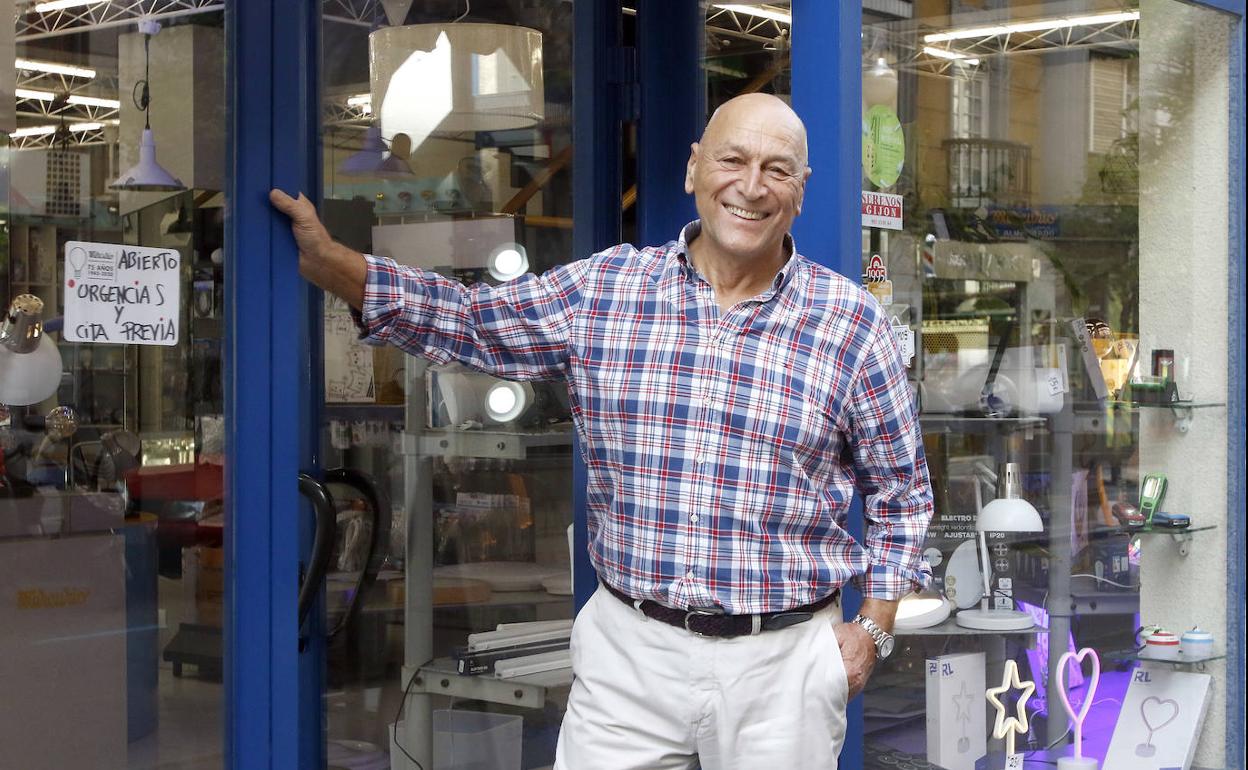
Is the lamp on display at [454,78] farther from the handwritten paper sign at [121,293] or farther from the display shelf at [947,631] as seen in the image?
the display shelf at [947,631]

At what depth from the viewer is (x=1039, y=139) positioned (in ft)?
16.0

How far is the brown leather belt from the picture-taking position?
8.38 feet

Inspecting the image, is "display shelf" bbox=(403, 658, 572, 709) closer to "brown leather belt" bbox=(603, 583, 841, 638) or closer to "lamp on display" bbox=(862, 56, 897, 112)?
"brown leather belt" bbox=(603, 583, 841, 638)

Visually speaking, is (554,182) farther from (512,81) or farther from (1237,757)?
(1237,757)

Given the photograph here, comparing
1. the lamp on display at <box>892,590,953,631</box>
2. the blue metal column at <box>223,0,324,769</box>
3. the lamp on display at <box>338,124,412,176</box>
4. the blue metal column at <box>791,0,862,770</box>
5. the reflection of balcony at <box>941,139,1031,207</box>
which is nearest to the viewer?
the blue metal column at <box>223,0,324,769</box>

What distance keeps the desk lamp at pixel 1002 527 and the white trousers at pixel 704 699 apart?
1.72 meters

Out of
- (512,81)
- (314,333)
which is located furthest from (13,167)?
(512,81)

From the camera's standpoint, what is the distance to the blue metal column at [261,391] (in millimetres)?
2688

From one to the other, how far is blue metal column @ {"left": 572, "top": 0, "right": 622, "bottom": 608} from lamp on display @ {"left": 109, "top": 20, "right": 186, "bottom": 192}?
3.82ft

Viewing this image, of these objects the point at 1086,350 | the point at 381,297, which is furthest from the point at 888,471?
the point at 1086,350

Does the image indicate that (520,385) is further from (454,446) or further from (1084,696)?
(1084,696)

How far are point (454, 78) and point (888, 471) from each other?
1.46m

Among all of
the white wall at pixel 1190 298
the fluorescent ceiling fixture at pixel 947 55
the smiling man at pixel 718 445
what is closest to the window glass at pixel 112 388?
the smiling man at pixel 718 445

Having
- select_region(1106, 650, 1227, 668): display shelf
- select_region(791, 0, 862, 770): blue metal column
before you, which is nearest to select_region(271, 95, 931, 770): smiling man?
select_region(791, 0, 862, 770): blue metal column
